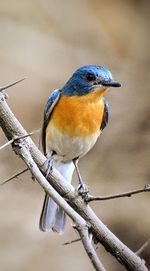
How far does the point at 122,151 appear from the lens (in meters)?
8.15

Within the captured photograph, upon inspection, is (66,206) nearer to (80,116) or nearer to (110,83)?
(110,83)

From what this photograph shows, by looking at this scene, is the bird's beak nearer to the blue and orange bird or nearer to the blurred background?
the blue and orange bird

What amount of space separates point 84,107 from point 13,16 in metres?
4.56

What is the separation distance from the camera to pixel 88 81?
179 inches

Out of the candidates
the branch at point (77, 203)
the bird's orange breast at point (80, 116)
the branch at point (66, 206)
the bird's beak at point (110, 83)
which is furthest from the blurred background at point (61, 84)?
the branch at point (66, 206)

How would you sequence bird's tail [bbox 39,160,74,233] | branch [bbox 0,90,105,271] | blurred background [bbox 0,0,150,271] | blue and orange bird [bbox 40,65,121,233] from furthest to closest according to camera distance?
blurred background [bbox 0,0,150,271]
blue and orange bird [bbox 40,65,121,233]
bird's tail [bbox 39,160,74,233]
branch [bbox 0,90,105,271]

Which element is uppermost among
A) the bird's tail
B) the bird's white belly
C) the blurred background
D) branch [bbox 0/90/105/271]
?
branch [bbox 0/90/105/271]

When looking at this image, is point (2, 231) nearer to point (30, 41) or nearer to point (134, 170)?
point (134, 170)

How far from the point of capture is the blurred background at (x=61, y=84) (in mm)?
7516

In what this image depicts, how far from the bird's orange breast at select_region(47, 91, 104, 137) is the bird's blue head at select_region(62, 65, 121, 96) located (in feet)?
0.21

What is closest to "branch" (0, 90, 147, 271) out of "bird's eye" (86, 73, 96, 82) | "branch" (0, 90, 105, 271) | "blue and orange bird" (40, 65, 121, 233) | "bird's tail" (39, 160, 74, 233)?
"branch" (0, 90, 105, 271)

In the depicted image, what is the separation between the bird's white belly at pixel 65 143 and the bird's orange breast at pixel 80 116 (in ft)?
0.10

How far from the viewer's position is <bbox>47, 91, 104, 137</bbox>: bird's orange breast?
4.57 meters

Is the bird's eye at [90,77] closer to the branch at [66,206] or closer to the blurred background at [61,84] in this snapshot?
the branch at [66,206]
